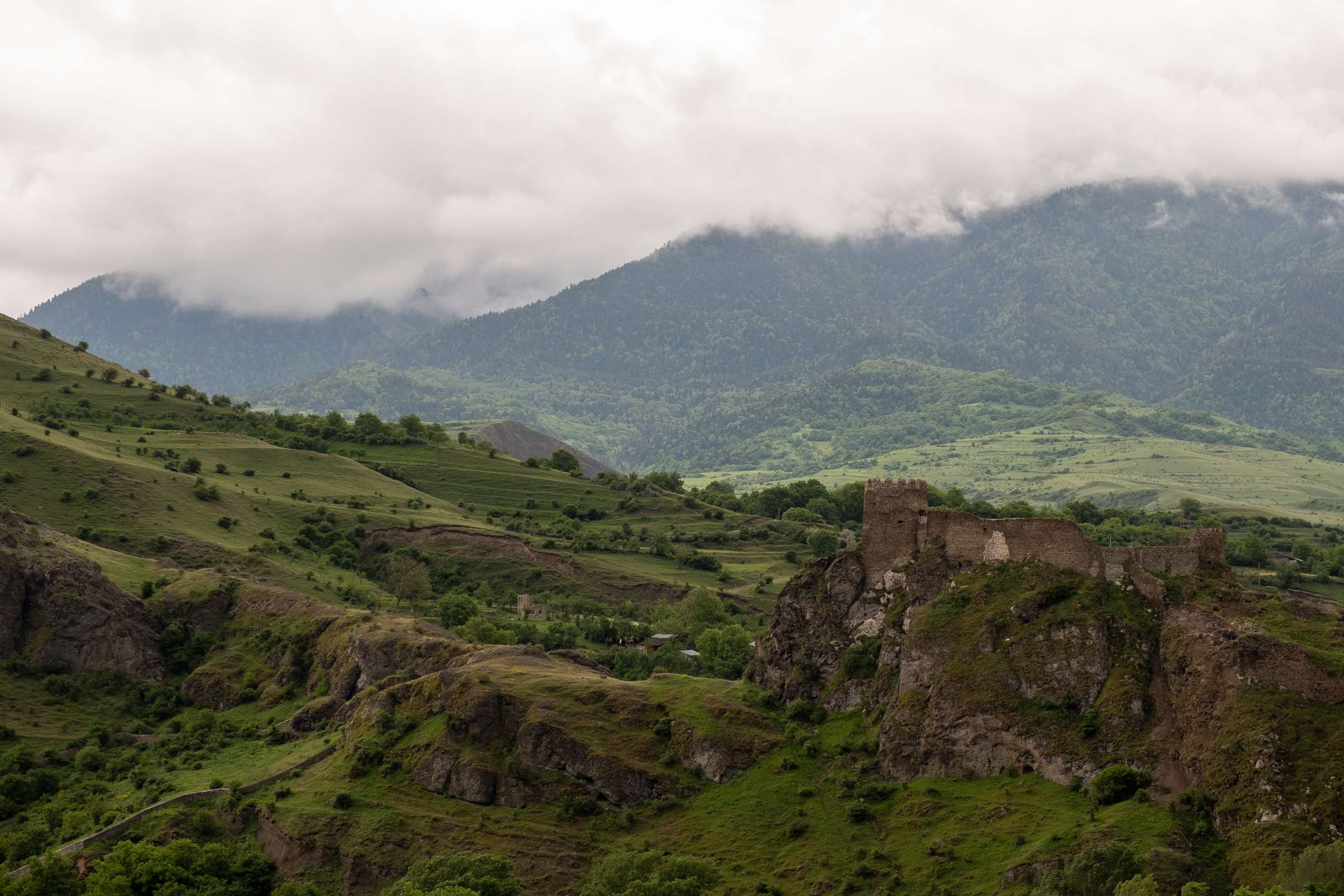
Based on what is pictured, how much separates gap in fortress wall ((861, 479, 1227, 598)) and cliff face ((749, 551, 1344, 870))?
100 centimetres

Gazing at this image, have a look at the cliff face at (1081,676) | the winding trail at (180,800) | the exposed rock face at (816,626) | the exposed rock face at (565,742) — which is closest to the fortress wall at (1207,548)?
the cliff face at (1081,676)

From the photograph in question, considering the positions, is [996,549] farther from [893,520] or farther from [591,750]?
[591,750]

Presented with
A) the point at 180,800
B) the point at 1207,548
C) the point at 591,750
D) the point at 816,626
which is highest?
the point at 1207,548

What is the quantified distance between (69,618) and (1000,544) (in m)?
99.1

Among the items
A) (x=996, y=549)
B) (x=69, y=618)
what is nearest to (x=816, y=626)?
(x=996, y=549)

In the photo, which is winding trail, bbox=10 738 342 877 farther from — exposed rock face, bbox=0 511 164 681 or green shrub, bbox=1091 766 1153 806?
green shrub, bbox=1091 766 1153 806

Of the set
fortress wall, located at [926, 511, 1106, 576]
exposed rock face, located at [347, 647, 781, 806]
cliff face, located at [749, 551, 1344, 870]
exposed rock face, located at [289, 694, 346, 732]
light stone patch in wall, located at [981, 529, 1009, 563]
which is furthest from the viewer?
exposed rock face, located at [289, 694, 346, 732]

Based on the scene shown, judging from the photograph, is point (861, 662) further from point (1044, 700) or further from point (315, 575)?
point (315, 575)

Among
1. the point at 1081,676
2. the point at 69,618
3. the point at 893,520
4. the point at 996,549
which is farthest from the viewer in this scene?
the point at 69,618

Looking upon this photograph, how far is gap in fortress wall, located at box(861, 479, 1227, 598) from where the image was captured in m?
108

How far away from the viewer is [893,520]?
125m

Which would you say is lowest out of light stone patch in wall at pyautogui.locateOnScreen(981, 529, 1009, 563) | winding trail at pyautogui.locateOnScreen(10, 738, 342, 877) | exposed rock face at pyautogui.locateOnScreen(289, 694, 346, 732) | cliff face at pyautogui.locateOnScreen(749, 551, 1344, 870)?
winding trail at pyautogui.locateOnScreen(10, 738, 342, 877)

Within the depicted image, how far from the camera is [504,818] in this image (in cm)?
11500

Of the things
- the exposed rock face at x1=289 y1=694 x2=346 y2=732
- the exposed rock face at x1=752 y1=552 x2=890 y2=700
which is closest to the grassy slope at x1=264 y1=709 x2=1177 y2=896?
the exposed rock face at x1=752 y1=552 x2=890 y2=700
